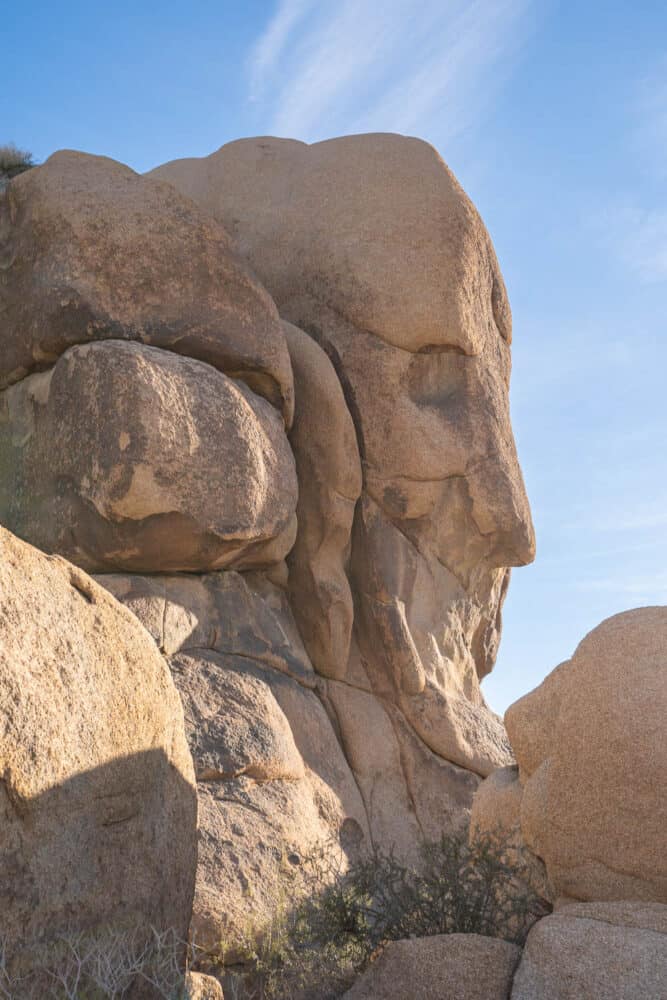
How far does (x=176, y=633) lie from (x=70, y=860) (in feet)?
13.1

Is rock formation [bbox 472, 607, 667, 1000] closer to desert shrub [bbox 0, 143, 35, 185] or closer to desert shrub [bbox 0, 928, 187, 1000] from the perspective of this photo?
desert shrub [bbox 0, 928, 187, 1000]

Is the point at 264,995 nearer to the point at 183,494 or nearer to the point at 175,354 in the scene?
the point at 183,494

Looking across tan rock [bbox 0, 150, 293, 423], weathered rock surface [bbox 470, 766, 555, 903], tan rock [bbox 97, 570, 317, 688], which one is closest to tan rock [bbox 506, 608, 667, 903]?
weathered rock surface [bbox 470, 766, 555, 903]

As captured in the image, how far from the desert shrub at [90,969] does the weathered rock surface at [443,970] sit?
81 cm

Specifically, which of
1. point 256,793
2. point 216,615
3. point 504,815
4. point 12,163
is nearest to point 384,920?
point 504,815

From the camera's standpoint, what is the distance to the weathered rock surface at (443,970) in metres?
4.50

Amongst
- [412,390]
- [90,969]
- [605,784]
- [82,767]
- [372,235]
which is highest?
[372,235]

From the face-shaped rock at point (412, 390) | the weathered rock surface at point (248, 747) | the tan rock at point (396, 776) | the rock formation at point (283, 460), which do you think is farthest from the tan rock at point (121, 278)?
the tan rock at point (396, 776)

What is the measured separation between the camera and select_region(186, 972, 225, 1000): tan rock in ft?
14.9

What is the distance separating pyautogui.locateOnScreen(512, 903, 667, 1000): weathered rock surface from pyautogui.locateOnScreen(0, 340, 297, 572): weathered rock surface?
418 centimetres

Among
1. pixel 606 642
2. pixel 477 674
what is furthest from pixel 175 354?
pixel 477 674

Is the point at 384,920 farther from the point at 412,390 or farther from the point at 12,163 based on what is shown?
the point at 12,163

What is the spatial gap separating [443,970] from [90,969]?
1.33m

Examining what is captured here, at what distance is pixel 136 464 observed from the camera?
798cm
